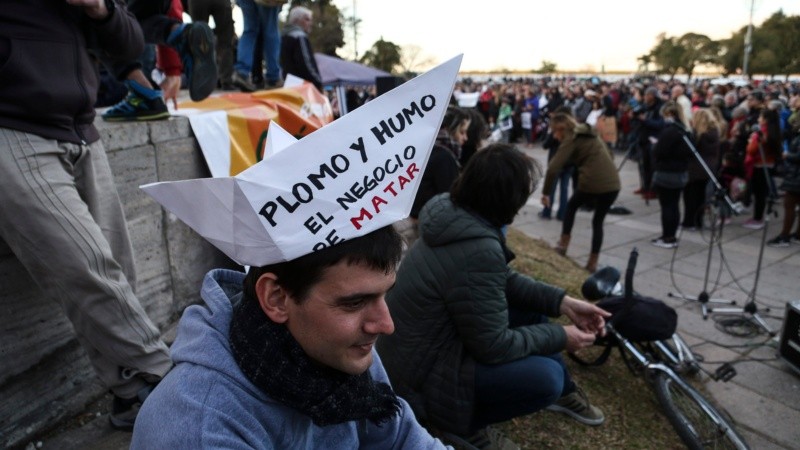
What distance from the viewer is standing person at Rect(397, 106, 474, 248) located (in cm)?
473

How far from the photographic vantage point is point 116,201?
2281mm

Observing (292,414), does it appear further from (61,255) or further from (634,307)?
(634,307)

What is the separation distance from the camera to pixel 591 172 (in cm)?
632

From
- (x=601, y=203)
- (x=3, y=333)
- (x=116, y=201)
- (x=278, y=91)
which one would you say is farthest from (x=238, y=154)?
(x=601, y=203)

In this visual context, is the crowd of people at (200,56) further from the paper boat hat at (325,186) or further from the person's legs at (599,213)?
the person's legs at (599,213)

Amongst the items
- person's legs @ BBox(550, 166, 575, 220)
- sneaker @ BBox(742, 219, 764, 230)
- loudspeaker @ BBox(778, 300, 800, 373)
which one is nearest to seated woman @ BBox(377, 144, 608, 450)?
loudspeaker @ BBox(778, 300, 800, 373)

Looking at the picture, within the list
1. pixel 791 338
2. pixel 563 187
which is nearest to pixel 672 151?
pixel 563 187

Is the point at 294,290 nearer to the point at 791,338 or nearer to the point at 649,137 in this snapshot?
the point at 791,338

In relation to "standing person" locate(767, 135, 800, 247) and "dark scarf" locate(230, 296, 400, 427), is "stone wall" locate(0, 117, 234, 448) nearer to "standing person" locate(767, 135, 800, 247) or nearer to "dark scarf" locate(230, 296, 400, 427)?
"dark scarf" locate(230, 296, 400, 427)

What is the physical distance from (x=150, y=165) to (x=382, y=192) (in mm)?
2192

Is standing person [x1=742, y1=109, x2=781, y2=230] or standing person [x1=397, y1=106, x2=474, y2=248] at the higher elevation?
standing person [x1=397, y1=106, x2=474, y2=248]

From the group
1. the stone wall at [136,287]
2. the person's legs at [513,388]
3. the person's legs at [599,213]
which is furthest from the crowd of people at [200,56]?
the person's legs at [599,213]

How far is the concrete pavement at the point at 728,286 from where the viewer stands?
3.58 meters

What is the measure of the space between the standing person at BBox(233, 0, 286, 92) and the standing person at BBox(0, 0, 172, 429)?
3738mm
